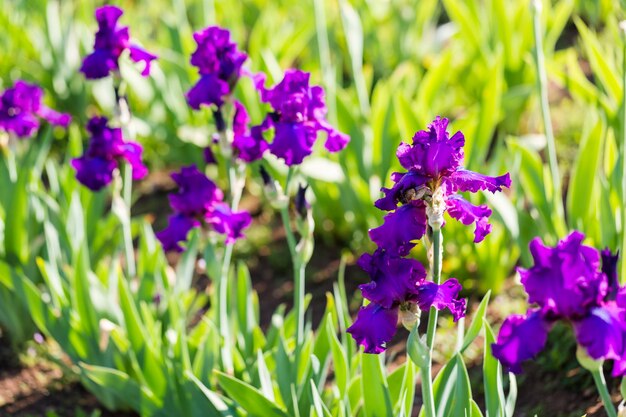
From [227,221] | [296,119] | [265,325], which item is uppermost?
[296,119]

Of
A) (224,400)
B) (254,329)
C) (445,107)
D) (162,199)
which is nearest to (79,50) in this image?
(162,199)

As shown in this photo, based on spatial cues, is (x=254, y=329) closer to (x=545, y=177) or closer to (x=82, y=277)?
(x=82, y=277)

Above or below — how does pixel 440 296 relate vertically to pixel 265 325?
above

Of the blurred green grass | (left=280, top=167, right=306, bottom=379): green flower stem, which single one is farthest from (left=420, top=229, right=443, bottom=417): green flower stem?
the blurred green grass

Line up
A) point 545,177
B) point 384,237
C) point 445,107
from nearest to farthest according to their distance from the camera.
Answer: point 384,237
point 545,177
point 445,107

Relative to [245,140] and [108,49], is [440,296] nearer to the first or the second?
[245,140]

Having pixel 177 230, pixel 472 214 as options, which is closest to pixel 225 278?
pixel 177 230

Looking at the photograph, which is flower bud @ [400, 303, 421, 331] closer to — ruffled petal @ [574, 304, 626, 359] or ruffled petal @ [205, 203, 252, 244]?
ruffled petal @ [574, 304, 626, 359]
